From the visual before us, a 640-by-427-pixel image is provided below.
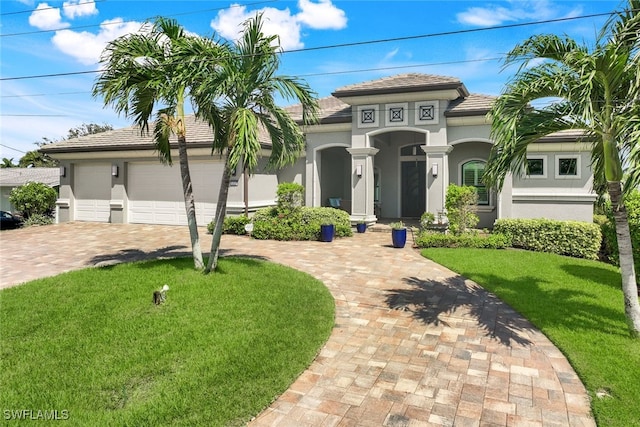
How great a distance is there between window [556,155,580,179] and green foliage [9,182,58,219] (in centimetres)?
2292

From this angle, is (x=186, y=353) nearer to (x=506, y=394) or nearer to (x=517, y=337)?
(x=506, y=394)

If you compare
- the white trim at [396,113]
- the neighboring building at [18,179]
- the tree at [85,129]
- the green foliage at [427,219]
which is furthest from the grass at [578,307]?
the tree at [85,129]

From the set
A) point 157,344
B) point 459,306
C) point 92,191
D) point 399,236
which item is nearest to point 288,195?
point 399,236

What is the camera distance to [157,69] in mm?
7688

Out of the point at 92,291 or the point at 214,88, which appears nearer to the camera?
the point at 92,291

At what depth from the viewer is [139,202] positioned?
58.0 ft

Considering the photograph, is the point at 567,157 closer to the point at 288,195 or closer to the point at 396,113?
the point at 396,113

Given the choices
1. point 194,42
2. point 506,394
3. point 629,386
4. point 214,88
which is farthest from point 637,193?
point 194,42

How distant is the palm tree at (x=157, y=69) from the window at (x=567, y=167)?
1310 cm

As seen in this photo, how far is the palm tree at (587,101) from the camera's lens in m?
4.88

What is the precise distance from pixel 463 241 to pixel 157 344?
9.46 meters

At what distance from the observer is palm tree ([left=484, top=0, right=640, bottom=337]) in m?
4.88

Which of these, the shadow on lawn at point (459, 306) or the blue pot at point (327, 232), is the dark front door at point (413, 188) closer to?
the blue pot at point (327, 232)

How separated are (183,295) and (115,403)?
9.39 ft
